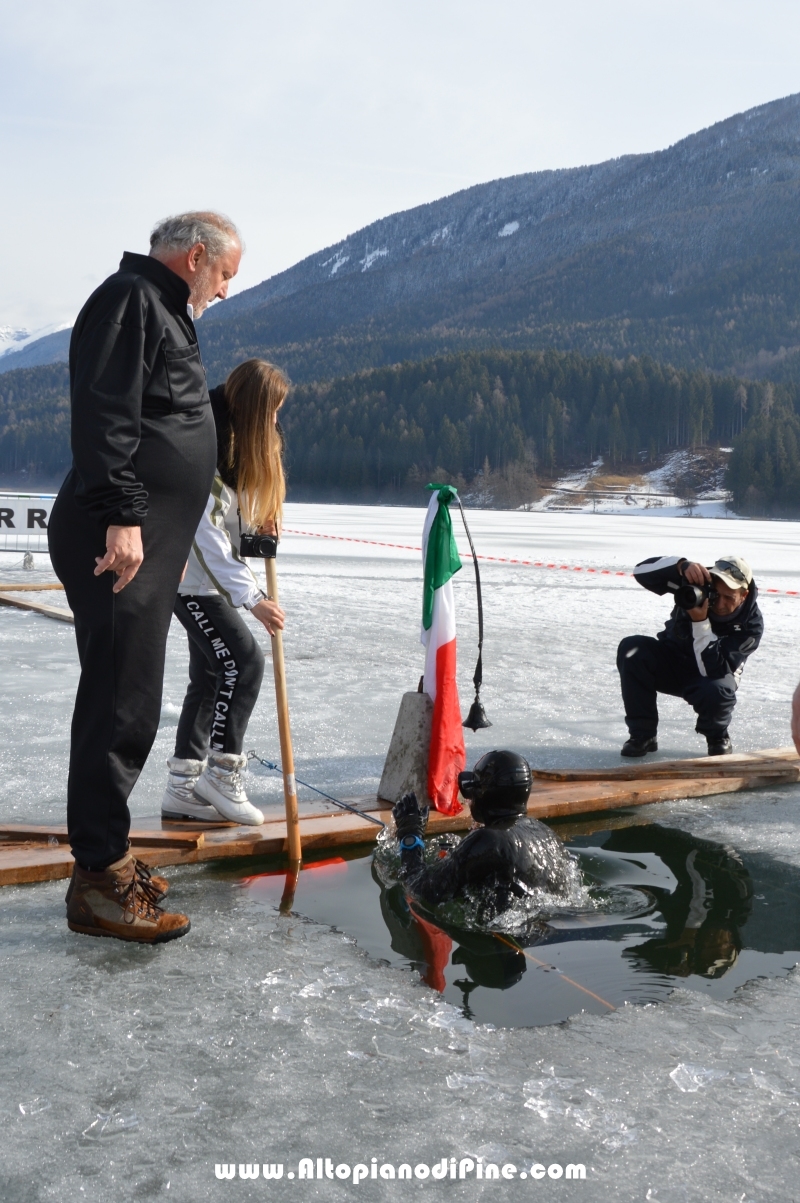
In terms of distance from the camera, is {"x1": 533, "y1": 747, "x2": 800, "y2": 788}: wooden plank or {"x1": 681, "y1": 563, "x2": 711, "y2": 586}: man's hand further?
{"x1": 681, "y1": 563, "x2": 711, "y2": 586}: man's hand

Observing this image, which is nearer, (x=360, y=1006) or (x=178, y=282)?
(x=360, y=1006)

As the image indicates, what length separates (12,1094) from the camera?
6.69 feet

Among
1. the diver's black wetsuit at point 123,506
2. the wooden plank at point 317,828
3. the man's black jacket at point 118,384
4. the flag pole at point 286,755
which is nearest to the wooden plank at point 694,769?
the wooden plank at point 317,828

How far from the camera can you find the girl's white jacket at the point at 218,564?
11.6 feet

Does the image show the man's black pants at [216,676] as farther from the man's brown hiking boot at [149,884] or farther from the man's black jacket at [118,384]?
the man's black jacket at [118,384]

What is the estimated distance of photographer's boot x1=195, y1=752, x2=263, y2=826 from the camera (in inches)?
148

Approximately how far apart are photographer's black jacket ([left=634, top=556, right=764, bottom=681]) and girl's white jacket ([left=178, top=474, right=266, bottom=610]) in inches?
90.7

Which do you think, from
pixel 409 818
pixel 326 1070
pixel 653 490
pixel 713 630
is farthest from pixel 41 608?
pixel 653 490

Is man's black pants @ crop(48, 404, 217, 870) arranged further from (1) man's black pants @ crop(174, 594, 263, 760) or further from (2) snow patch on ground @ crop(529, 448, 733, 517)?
(2) snow patch on ground @ crop(529, 448, 733, 517)

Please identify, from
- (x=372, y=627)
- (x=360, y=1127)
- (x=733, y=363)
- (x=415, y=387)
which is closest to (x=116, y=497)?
(x=360, y=1127)

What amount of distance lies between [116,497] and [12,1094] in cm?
136

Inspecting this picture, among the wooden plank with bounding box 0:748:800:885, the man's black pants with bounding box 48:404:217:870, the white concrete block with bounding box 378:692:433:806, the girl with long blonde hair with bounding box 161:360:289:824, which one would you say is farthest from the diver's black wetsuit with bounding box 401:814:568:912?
the man's black pants with bounding box 48:404:217:870

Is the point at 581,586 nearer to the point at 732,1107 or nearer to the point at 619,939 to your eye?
the point at 619,939

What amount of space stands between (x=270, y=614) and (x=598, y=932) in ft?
4.75
